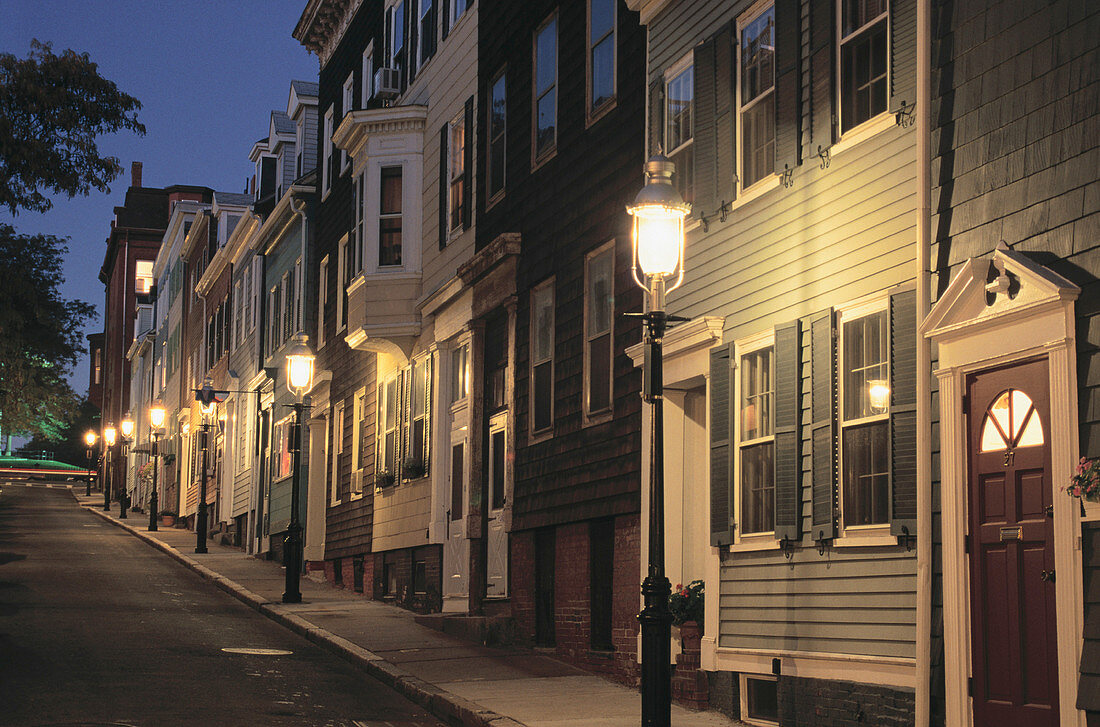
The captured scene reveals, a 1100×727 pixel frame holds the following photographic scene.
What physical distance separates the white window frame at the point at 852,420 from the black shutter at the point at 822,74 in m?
1.45

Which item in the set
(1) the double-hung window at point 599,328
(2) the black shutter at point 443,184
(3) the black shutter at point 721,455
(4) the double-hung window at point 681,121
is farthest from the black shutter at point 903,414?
(2) the black shutter at point 443,184

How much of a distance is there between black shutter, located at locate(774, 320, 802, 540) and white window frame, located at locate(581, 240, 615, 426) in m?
3.85

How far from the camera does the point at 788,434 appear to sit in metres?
11.6

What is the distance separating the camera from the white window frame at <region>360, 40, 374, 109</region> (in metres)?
27.8

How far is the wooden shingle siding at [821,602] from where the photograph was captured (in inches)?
397

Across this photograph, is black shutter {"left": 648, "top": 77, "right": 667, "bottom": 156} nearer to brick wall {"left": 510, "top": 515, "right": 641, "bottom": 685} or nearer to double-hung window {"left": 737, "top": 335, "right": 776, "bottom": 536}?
double-hung window {"left": 737, "top": 335, "right": 776, "bottom": 536}

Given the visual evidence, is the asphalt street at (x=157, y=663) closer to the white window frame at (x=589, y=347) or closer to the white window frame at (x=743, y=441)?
the white window frame at (x=743, y=441)

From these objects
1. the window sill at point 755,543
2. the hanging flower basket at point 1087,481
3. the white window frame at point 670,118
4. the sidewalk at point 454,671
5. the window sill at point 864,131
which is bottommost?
the sidewalk at point 454,671

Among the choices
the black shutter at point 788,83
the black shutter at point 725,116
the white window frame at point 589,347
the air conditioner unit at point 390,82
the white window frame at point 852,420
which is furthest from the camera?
the air conditioner unit at point 390,82

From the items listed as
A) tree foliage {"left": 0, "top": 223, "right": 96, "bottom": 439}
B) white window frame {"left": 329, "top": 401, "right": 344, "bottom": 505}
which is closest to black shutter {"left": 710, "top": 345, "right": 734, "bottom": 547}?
white window frame {"left": 329, "top": 401, "right": 344, "bottom": 505}

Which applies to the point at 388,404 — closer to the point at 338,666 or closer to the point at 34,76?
the point at 338,666

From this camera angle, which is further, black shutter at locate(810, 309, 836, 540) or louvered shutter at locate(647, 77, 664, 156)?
louvered shutter at locate(647, 77, 664, 156)

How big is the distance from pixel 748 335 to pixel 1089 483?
4.95m

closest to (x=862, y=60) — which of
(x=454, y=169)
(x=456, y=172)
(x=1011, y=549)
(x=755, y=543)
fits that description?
(x=1011, y=549)
